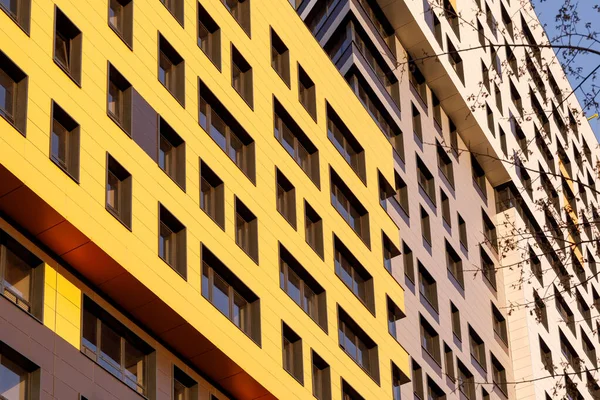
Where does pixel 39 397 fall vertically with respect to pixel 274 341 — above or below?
below

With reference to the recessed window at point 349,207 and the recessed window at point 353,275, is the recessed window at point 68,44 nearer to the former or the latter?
the recessed window at point 353,275

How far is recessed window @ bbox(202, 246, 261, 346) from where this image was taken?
3784cm

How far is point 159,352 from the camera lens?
116 feet

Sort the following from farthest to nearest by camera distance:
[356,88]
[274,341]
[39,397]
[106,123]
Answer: [356,88]
[274,341]
[106,123]
[39,397]

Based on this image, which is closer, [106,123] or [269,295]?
[106,123]

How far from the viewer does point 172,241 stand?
36.6 metres

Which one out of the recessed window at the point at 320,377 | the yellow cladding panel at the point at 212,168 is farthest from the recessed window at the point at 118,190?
the recessed window at the point at 320,377

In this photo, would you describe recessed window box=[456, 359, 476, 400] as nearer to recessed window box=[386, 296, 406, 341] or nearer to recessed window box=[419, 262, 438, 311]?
recessed window box=[419, 262, 438, 311]

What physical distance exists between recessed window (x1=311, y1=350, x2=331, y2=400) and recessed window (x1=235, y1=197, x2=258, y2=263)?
459 cm

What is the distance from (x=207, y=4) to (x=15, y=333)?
17150 mm

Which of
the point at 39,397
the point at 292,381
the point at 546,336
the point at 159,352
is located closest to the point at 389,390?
the point at 292,381

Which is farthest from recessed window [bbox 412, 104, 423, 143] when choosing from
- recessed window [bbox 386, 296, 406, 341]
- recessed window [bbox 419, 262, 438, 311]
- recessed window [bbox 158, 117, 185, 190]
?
recessed window [bbox 158, 117, 185, 190]

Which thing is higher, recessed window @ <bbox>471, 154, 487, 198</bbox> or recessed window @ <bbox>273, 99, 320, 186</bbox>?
recessed window @ <bbox>471, 154, 487, 198</bbox>

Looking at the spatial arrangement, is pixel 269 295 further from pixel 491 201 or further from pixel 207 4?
pixel 491 201
